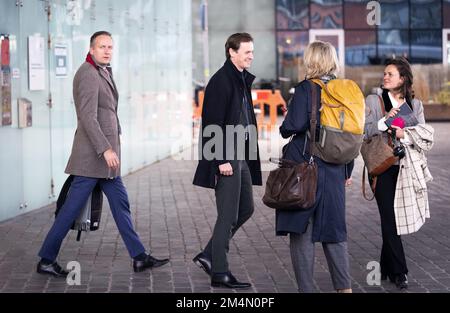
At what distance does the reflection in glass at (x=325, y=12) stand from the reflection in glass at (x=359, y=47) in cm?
64

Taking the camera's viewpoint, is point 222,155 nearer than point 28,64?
Yes

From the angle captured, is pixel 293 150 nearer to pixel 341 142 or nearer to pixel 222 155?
pixel 341 142

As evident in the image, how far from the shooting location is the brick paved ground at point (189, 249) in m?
7.41

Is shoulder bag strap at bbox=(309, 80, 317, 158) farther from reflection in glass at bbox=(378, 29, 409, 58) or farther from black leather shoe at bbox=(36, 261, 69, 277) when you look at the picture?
reflection in glass at bbox=(378, 29, 409, 58)

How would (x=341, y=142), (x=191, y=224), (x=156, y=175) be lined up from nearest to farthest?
(x=341, y=142) → (x=191, y=224) → (x=156, y=175)

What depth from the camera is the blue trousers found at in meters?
7.75

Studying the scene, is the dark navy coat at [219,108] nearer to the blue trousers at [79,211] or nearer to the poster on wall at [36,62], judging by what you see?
the blue trousers at [79,211]

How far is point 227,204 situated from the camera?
23.8 feet

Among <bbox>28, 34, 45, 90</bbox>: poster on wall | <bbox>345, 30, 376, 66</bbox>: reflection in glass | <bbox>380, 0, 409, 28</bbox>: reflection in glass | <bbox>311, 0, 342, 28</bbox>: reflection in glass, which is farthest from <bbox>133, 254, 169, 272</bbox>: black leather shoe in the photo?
<bbox>380, 0, 409, 28</bbox>: reflection in glass

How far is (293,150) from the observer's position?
6.52m

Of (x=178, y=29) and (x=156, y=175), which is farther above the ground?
(x=178, y=29)

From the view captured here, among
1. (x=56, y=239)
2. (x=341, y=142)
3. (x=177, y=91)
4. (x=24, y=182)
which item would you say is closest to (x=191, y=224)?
(x=24, y=182)
